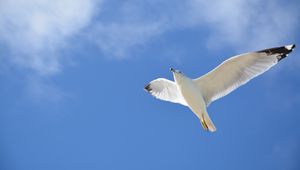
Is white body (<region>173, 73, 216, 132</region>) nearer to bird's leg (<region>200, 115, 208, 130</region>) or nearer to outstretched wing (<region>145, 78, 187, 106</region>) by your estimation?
bird's leg (<region>200, 115, 208, 130</region>)

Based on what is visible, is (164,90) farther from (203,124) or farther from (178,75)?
(203,124)

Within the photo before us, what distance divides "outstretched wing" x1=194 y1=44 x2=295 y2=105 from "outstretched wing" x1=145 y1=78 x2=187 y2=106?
63 centimetres

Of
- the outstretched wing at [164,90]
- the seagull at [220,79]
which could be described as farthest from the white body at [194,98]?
the outstretched wing at [164,90]

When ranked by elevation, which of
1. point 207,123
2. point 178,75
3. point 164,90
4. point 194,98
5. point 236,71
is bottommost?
point 207,123

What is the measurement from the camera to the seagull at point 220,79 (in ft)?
56.1

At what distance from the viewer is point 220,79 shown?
57.5 feet

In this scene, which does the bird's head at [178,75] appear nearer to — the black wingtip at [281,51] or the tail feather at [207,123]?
the tail feather at [207,123]

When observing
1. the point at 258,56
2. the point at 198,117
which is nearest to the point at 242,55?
the point at 258,56

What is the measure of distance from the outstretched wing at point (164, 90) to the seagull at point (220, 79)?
26 mm

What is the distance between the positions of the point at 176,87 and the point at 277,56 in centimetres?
213

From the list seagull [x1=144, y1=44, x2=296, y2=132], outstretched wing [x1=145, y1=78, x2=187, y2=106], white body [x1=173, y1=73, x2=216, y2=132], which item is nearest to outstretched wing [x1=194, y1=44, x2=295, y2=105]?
seagull [x1=144, y1=44, x2=296, y2=132]

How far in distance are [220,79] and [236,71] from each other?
1.17ft

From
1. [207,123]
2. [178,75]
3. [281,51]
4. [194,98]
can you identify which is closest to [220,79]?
[194,98]

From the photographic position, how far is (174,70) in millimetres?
17625
